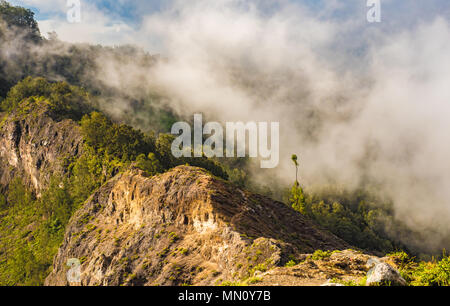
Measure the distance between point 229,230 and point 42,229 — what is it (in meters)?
65.7

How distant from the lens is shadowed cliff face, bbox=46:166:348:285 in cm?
3634

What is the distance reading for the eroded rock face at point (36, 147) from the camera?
96500mm

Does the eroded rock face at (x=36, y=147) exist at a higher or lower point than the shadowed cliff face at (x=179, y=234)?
higher

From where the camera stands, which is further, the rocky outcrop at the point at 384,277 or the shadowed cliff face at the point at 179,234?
the shadowed cliff face at the point at 179,234

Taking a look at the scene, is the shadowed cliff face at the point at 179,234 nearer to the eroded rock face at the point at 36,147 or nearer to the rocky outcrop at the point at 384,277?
the rocky outcrop at the point at 384,277

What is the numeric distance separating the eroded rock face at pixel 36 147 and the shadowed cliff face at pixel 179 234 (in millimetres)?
40238

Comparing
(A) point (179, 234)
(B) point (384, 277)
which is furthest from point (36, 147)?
(B) point (384, 277)

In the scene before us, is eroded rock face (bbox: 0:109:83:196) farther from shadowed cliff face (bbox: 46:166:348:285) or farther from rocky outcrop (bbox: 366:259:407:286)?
rocky outcrop (bbox: 366:259:407:286)

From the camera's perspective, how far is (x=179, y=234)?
146 feet

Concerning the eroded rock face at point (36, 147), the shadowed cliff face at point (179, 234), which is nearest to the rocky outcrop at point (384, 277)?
the shadowed cliff face at point (179, 234)

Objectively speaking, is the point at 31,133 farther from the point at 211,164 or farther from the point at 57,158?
the point at 211,164

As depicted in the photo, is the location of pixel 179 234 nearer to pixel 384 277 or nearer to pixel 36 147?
pixel 384 277

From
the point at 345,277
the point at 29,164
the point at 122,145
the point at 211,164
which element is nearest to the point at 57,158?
the point at 29,164
